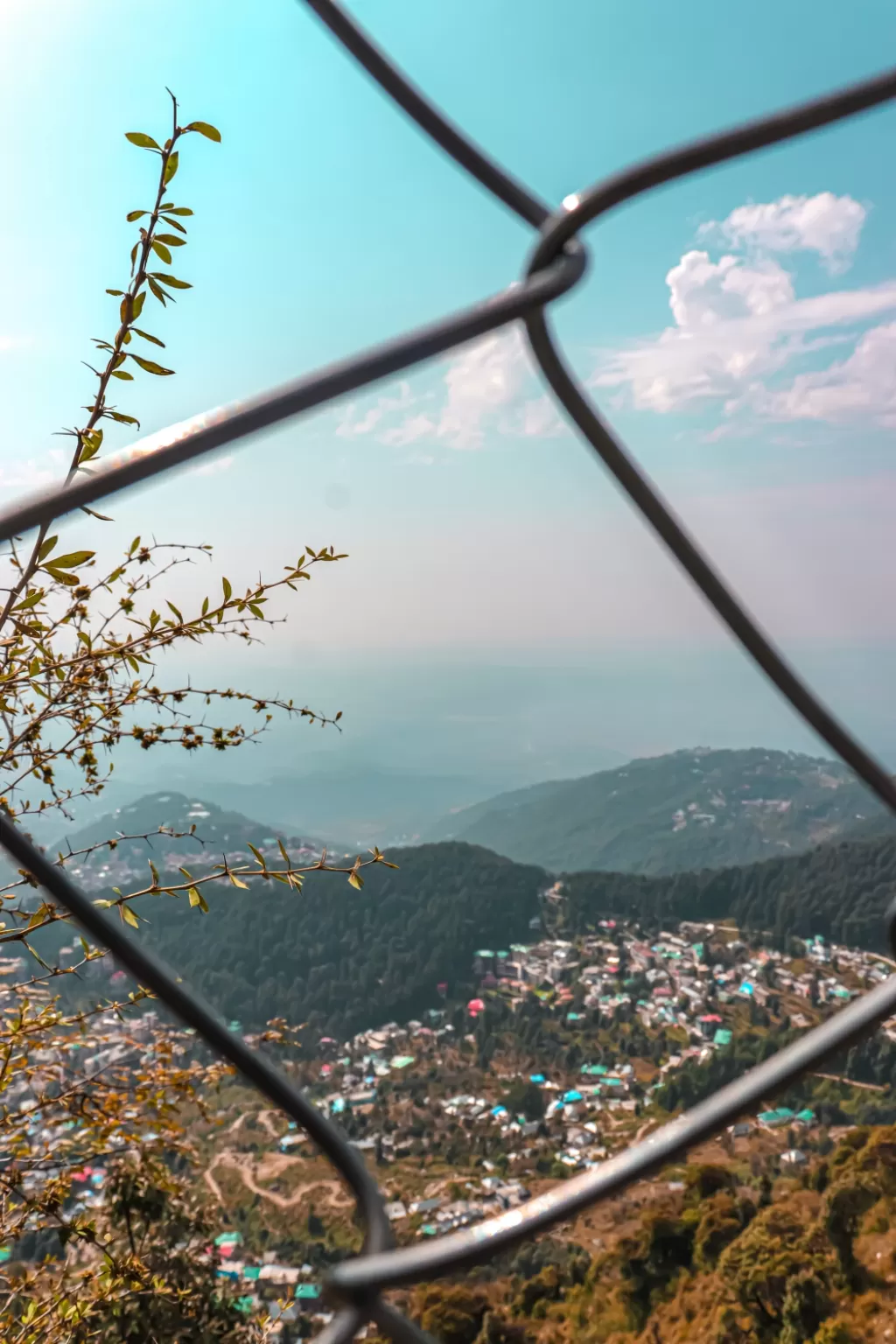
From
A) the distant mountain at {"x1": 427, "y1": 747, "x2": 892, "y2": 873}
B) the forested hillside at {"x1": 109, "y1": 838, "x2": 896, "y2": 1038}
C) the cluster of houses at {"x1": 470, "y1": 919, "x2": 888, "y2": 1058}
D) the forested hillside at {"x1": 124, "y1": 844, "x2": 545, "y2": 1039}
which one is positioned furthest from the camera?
the distant mountain at {"x1": 427, "y1": 747, "x2": 892, "y2": 873}

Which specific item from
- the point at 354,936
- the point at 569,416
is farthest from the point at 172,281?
the point at 354,936

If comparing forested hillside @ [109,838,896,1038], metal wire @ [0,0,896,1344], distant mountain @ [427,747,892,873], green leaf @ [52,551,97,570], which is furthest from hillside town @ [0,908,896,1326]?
metal wire @ [0,0,896,1344]

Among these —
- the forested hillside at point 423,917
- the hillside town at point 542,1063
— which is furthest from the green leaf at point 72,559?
the hillside town at point 542,1063

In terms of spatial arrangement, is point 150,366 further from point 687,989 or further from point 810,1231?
point 687,989

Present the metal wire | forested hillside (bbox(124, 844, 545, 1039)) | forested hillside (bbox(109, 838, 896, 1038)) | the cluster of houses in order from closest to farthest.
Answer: the metal wire → forested hillside (bbox(124, 844, 545, 1039)) → forested hillside (bbox(109, 838, 896, 1038)) → the cluster of houses

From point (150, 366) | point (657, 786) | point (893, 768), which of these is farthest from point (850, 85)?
point (657, 786)

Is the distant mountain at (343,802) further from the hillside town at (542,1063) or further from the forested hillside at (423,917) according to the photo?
the hillside town at (542,1063)

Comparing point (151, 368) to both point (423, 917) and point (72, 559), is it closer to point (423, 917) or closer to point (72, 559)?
point (72, 559)

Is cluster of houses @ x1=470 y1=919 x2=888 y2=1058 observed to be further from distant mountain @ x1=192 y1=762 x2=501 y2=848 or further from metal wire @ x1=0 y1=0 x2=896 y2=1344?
metal wire @ x1=0 y1=0 x2=896 y2=1344
